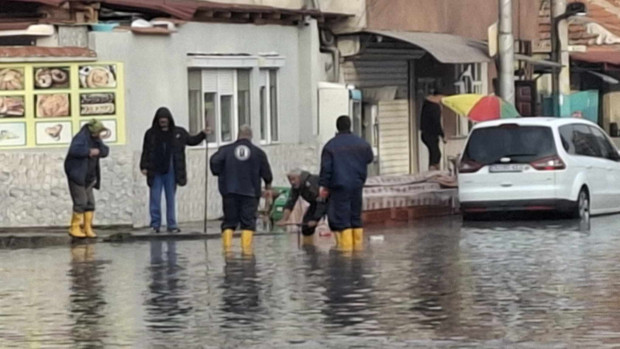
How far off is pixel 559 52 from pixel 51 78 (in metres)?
15.8

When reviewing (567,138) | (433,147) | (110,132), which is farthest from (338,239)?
(433,147)

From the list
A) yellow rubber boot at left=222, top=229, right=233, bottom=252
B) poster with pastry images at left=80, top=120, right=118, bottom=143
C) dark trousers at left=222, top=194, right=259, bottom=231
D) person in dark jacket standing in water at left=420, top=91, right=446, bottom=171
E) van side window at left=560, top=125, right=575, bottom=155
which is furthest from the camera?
person in dark jacket standing in water at left=420, top=91, right=446, bottom=171

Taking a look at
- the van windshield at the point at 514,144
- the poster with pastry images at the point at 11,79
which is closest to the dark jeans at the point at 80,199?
the poster with pastry images at the point at 11,79

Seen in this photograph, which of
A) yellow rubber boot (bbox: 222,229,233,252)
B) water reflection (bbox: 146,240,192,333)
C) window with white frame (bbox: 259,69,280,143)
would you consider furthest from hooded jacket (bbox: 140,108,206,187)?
window with white frame (bbox: 259,69,280,143)

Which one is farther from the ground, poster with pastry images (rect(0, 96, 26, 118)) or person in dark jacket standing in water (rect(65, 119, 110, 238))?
poster with pastry images (rect(0, 96, 26, 118))

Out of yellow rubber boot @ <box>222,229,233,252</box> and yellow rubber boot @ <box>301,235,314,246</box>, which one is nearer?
yellow rubber boot @ <box>222,229,233,252</box>

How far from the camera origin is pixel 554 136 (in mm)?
25656

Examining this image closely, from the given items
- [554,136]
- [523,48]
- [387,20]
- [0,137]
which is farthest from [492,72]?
[0,137]

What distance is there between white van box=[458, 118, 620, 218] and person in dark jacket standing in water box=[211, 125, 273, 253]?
17.8 ft

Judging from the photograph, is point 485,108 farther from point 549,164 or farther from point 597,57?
point 597,57

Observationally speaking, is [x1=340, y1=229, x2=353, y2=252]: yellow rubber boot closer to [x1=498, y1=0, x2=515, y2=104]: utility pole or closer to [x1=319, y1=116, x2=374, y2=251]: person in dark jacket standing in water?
[x1=319, y1=116, x2=374, y2=251]: person in dark jacket standing in water

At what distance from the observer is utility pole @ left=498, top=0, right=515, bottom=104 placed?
31.3 meters

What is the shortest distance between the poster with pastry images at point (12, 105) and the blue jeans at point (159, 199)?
87.0 inches

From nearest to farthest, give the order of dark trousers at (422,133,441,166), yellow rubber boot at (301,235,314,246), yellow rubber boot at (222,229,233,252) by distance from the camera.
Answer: yellow rubber boot at (222,229,233,252) → yellow rubber boot at (301,235,314,246) → dark trousers at (422,133,441,166)
